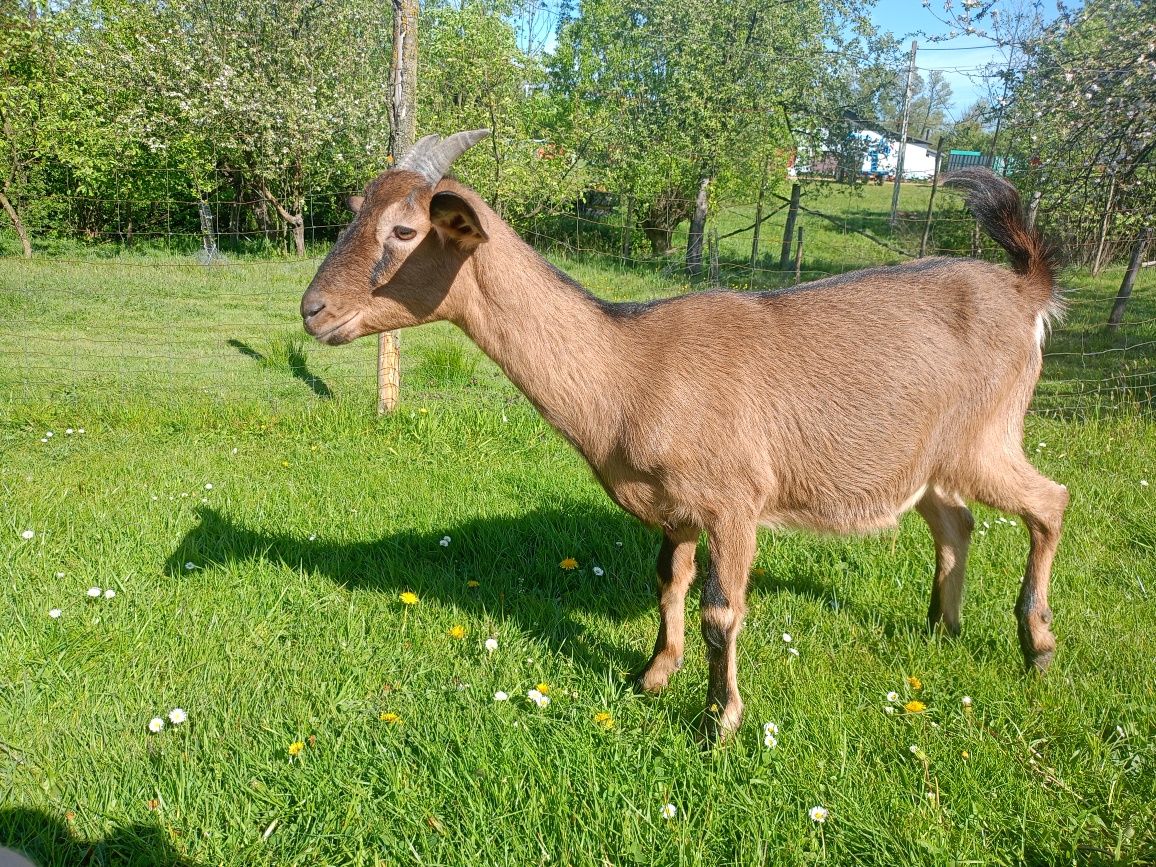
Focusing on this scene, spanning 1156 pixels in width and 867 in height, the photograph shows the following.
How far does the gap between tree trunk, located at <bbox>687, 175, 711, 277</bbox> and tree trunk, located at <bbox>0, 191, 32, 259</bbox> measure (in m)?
12.1

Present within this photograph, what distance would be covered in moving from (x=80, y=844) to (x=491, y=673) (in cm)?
150

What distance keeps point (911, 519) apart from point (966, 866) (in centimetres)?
274

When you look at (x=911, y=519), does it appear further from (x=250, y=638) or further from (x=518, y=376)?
(x=250, y=638)

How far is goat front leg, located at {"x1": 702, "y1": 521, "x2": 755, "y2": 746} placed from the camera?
9.70 ft

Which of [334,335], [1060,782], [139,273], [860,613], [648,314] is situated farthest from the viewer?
[139,273]

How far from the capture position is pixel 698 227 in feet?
51.9

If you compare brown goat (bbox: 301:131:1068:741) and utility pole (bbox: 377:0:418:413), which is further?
utility pole (bbox: 377:0:418:413)

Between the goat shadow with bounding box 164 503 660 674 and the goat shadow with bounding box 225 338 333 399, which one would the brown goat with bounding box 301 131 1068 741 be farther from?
the goat shadow with bounding box 225 338 333 399

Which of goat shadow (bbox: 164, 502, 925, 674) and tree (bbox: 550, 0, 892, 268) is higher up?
tree (bbox: 550, 0, 892, 268)

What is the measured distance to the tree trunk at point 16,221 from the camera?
14047 mm

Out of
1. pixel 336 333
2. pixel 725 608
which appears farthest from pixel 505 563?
pixel 336 333

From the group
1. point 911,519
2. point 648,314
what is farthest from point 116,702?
point 911,519

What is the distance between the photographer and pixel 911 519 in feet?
15.7

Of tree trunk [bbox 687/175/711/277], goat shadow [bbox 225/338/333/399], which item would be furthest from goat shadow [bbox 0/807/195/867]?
tree trunk [bbox 687/175/711/277]
